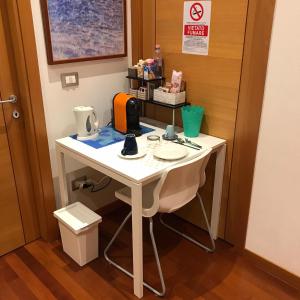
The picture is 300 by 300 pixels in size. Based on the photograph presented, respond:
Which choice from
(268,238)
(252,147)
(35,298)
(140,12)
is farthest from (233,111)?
(35,298)

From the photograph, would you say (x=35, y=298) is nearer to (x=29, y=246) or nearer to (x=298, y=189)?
(x=29, y=246)

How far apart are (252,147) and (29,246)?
1.57 m

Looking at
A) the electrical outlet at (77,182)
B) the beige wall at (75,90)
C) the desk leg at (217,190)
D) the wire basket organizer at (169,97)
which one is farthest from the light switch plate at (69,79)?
the desk leg at (217,190)

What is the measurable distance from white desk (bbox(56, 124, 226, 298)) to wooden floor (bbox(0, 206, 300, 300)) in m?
0.19

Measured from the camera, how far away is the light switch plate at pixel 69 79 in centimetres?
200

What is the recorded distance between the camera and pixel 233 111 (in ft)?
6.20

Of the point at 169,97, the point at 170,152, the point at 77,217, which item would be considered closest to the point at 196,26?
the point at 169,97

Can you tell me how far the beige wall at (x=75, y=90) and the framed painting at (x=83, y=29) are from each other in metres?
0.04

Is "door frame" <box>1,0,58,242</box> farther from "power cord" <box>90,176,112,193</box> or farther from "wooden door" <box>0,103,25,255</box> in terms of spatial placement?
"power cord" <box>90,176,112,193</box>

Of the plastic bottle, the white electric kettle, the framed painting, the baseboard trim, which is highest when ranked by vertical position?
the framed painting

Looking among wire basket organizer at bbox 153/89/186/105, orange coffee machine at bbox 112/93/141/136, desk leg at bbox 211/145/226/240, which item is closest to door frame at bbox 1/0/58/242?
orange coffee machine at bbox 112/93/141/136

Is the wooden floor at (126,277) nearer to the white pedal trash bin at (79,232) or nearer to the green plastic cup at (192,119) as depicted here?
the white pedal trash bin at (79,232)

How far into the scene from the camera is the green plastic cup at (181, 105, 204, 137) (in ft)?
6.42

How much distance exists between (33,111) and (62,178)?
1.46ft
